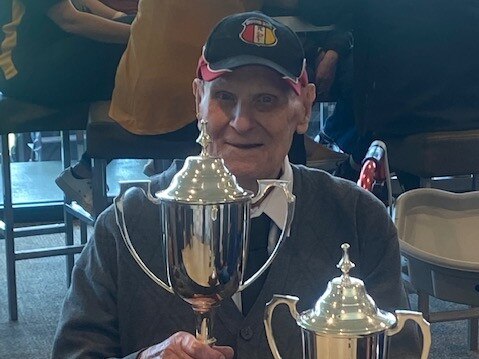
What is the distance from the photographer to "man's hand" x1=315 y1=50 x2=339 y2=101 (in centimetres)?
258

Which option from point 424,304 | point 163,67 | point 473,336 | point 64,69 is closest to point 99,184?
point 64,69

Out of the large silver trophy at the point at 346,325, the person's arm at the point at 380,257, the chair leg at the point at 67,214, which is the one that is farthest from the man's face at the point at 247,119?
the chair leg at the point at 67,214

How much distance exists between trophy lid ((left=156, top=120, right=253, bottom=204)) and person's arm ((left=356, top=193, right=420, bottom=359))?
439mm

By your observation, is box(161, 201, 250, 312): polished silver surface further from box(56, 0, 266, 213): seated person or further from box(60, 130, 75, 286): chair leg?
box(60, 130, 75, 286): chair leg

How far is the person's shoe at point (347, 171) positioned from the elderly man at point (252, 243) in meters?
1.26

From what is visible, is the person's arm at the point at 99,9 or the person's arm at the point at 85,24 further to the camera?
the person's arm at the point at 99,9

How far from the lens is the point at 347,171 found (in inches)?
107

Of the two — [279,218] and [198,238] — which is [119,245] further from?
[198,238]

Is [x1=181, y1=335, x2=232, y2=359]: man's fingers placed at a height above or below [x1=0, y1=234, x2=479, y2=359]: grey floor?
above

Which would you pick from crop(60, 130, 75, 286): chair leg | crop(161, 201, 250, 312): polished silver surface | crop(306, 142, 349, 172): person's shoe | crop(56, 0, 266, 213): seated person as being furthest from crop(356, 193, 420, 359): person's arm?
crop(60, 130, 75, 286): chair leg

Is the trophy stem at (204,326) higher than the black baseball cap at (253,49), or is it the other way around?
the black baseball cap at (253,49)

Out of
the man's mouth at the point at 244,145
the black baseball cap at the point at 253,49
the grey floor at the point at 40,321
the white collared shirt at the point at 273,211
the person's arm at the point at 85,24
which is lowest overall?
the grey floor at the point at 40,321

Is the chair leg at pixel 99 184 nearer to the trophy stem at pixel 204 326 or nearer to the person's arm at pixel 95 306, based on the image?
the person's arm at pixel 95 306

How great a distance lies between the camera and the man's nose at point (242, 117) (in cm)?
136
